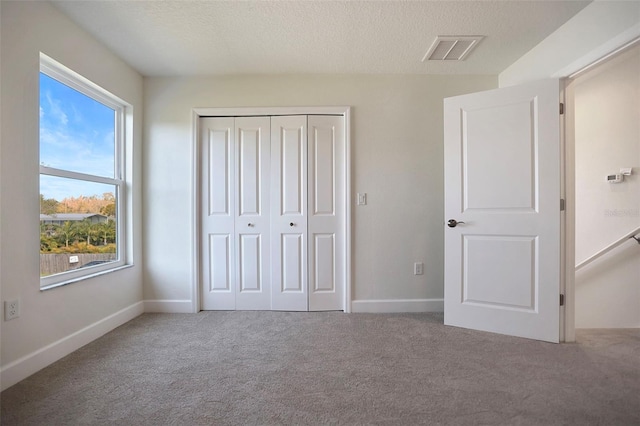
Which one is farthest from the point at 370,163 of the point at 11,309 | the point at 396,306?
the point at 11,309

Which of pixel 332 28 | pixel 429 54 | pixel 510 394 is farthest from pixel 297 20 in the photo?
pixel 510 394

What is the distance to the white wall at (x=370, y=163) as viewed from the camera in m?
2.92

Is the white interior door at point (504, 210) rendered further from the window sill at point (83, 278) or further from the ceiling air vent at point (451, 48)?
the window sill at point (83, 278)

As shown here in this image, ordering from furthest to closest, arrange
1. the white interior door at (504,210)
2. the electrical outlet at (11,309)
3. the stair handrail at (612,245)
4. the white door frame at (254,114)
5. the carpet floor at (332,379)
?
the white door frame at (254,114), the stair handrail at (612,245), the white interior door at (504,210), the electrical outlet at (11,309), the carpet floor at (332,379)

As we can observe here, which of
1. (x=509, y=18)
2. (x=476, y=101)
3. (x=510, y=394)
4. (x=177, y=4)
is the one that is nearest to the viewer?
(x=510, y=394)

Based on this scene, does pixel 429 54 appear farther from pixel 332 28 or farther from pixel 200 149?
pixel 200 149

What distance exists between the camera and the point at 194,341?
2.25 meters

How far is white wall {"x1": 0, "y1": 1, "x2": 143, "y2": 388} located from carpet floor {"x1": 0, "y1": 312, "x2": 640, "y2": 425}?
0.16 metres

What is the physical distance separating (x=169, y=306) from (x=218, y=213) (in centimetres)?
105

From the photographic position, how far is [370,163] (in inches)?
115

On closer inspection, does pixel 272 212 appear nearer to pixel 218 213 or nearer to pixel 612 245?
pixel 218 213

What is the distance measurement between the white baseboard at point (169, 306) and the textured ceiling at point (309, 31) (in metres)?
2.29

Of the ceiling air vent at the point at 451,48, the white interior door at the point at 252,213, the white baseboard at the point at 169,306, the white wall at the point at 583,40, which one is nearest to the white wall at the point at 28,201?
the white baseboard at the point at 169,306

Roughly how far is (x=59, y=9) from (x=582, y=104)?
14.1 feet
